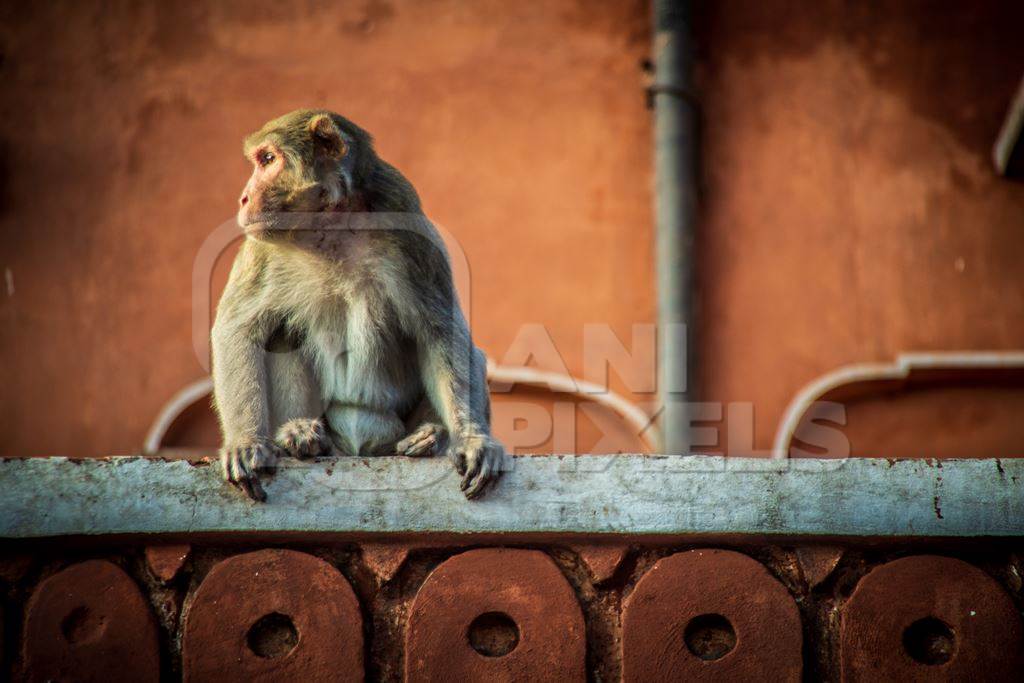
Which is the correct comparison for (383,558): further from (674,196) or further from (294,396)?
(674,196)

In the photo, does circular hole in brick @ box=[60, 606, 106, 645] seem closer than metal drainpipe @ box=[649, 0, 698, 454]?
Yes

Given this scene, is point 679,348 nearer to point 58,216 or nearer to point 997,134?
point 997,134

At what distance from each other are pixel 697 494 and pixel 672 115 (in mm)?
4215

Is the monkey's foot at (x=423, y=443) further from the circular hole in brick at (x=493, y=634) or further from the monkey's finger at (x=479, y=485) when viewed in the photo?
the circular hole in brick at (x=493, y=634)

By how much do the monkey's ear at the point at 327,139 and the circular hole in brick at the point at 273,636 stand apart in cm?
133

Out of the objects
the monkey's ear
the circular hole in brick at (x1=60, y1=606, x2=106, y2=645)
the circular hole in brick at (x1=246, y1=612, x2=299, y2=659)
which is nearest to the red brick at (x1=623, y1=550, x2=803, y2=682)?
the circular hole in brick at (x1=246, y1=612, x2=299, y2=659)

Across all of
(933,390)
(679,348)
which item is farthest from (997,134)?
(679,348)

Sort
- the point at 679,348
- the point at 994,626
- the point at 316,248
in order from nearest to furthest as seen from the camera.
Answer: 1. the point at 994,626
2. the point at 316,248
3. the point at 679,348

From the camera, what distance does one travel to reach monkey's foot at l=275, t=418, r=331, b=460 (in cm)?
293

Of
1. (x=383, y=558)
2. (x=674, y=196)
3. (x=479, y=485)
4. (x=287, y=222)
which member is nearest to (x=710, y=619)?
(x=479, y=485)

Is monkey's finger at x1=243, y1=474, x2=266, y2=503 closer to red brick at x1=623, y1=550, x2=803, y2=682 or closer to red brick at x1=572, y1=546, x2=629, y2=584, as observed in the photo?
red brick at x1=572, y1=546, x2=629, y2=584

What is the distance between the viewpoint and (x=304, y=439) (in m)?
2.96

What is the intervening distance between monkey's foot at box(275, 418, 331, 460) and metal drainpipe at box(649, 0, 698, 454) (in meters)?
3.37

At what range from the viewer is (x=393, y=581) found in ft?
8.40
